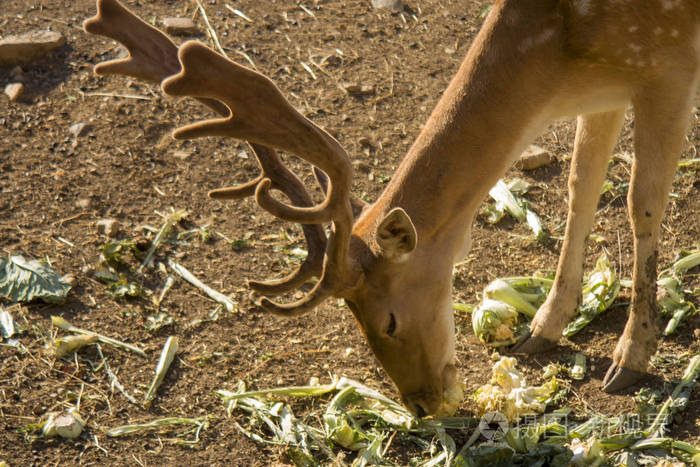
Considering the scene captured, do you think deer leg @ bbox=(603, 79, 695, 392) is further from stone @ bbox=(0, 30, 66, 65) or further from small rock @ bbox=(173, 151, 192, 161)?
stone @ bbox=(0, 30, 66, 65)

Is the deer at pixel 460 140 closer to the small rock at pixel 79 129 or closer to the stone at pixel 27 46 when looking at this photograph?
the small rock at pixel 79 129

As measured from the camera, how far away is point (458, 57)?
268 inches

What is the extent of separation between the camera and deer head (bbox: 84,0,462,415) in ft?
11.1

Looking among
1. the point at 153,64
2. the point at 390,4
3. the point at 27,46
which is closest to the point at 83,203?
the point at 27,46

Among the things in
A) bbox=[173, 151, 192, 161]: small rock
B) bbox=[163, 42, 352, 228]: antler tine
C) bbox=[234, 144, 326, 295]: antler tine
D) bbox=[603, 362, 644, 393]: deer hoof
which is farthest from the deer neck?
bbox=[173, 151, 192, 161]: small rock

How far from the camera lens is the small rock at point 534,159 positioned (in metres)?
5.80

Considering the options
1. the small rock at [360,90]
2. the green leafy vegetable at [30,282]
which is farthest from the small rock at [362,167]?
the green leafy vegetable at [30,282]

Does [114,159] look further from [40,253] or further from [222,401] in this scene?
[222,401]

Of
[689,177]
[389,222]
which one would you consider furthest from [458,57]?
[389,222]

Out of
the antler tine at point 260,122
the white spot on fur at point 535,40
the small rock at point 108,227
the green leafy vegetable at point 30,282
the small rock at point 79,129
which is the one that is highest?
the white spot on fur at point 535,40

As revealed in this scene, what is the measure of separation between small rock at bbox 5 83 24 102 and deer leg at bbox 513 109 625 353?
418 centimetres

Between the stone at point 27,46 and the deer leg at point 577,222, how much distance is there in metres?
4.34

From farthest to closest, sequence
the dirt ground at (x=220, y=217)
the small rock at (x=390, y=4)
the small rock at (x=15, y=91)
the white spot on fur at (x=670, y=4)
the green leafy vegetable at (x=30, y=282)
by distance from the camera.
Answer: the small rock at (x=390, y=4), the small rock at (x=15, y=91), the green leafy vegetable at (x=30, y=282), the dirt ground at (x=220, y=217), the white spot on fur at (x=670, y=4)

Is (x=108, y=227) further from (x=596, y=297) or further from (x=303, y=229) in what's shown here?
(x=596, y=297)
